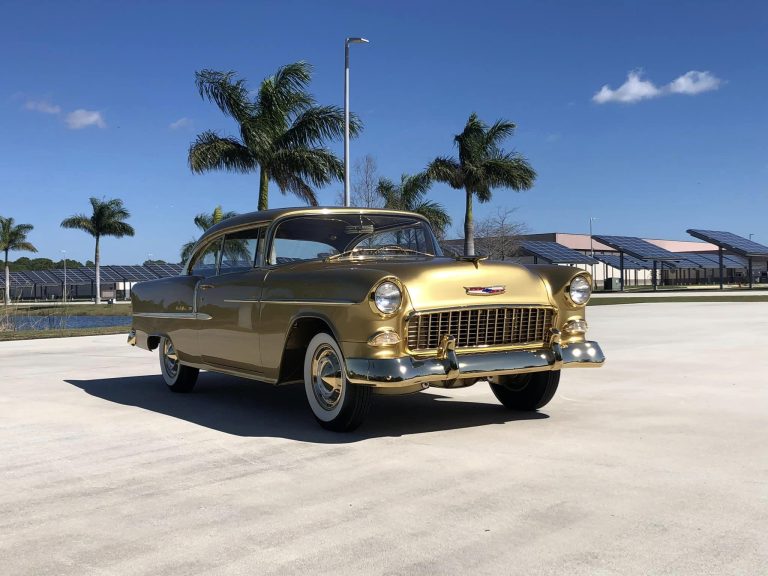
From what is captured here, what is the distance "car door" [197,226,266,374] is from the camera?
6.33 metres

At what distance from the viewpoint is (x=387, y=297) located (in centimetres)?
512

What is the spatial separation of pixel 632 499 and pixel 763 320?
16.0 meters

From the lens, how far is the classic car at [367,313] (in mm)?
5152

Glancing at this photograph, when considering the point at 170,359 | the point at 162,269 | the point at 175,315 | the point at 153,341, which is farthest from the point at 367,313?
the point at 162,269

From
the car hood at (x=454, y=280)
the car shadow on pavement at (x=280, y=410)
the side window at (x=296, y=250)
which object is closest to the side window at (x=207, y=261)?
the side window at (x=296, y=250)

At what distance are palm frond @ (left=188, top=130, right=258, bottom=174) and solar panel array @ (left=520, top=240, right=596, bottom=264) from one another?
33.3 m

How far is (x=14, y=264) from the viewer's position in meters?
130

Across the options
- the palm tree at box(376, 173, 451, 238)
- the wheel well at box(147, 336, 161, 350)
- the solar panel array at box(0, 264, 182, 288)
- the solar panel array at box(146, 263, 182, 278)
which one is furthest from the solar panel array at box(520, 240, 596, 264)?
the wheel well at box(147, 336, 161, 350)

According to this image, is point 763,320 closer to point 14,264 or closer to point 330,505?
point 330,505

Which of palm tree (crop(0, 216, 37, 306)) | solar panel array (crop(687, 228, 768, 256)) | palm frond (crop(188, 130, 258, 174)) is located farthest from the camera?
palm tree (crop(0, 216, 37, 306))

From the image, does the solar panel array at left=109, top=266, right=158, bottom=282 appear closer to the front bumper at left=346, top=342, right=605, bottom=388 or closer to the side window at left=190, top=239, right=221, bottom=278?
the side window at left=190, top=239, right=221, bottom=278

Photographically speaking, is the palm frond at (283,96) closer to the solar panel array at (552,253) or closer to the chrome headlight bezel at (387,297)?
the chrome headlight bezel at (387,297)

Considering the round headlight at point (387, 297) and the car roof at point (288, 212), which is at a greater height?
the car roof at point (288, 212)

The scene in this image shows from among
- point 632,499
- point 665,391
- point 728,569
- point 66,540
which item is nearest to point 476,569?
point 728,569
